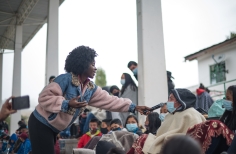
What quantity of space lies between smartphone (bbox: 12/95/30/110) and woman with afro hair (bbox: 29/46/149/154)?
168 mm

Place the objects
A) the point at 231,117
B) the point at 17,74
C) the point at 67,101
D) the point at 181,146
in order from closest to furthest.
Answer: the point at 181,146 < the point at 67,101 < the point at 231,117 < the point at 17,74

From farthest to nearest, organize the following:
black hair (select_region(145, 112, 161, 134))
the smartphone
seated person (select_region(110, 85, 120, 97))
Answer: seated person (select_region(110, 85, 120, 97)) < black hair (select_region(145, 112, 161, 134)) < the smartphone

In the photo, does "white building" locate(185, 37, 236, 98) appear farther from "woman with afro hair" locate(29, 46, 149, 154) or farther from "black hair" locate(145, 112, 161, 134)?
"woman with afro hair" locate(29, 46, 149, 154)

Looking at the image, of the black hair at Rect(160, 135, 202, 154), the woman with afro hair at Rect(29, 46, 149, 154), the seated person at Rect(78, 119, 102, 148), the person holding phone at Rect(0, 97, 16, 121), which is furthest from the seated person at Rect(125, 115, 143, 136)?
the black hair at Rect(160, 135, 202, 154)

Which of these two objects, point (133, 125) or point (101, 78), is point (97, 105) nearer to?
point (133, 125)

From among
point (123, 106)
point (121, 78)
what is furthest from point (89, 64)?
point (121, 78)

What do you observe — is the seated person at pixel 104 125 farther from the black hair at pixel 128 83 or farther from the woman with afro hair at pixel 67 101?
the woman with afro hair at pixel 67 101

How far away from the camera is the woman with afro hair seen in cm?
298

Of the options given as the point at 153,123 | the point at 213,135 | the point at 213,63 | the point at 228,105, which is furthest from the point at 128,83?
the point at 213,63

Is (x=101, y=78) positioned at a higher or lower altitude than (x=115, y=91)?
higher

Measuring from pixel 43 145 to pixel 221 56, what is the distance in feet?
52.7

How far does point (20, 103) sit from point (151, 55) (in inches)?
103

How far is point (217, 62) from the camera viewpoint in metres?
18.5

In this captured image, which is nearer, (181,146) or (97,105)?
(181,146)
